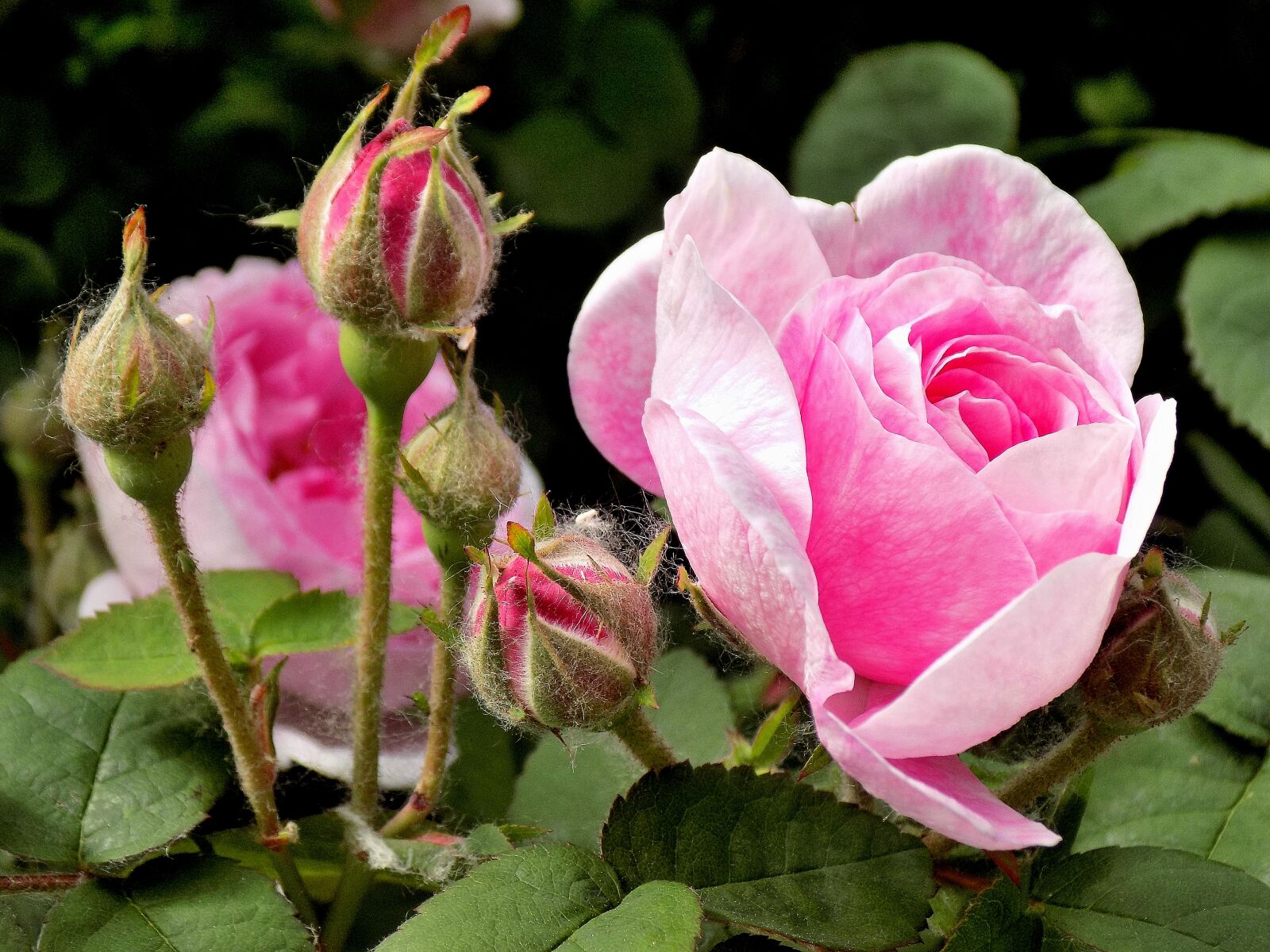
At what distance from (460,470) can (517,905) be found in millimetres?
173

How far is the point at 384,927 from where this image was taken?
0.57 m

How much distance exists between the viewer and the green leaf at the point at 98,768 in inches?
20.1

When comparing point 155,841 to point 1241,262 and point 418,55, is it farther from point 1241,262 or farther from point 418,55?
point 1241,262

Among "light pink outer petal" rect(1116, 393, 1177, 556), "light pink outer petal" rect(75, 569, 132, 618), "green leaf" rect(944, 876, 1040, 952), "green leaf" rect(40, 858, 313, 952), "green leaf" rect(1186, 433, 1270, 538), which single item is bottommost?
"green leaf" rect(1186, 433, 1270, 538)

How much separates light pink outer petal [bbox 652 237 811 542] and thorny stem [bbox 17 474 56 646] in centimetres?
58

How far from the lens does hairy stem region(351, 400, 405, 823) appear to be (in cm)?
53

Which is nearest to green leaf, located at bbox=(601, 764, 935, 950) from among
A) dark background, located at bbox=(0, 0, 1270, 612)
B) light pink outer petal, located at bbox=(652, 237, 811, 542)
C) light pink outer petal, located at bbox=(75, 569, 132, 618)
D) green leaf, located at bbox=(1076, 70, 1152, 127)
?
light pink outer petal, located at bbox=(652, 237, 811, 542)

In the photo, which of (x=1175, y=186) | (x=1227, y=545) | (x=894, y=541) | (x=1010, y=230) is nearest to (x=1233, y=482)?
(x=1227, y=545)

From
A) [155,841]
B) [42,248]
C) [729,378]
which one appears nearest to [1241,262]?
[729,378]

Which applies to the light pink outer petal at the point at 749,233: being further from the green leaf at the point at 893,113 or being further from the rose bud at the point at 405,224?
the green leaf at the point at 893,113

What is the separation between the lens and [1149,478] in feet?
1.37

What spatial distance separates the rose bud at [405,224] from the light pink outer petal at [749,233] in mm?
70

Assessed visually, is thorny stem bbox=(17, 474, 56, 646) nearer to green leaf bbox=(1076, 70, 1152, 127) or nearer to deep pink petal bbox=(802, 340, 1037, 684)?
deep pink petal bbox=(802, 340, 1037, 684)

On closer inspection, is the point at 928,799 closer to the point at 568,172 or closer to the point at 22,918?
the point at 22,918
